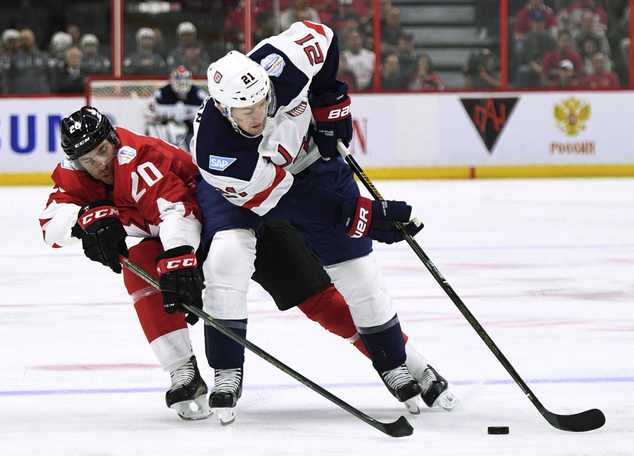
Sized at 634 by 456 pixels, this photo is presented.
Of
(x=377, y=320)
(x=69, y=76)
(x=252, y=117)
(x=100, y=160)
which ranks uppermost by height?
(x=252, y=117)

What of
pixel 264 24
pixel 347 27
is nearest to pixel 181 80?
pixel 264 24

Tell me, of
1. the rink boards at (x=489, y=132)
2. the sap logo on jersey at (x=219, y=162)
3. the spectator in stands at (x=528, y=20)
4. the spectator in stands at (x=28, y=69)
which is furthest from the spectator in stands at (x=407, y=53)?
the sap logo on jersey at (x=219, y=162)

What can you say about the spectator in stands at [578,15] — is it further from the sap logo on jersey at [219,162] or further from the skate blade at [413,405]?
the sap logo on jersey at [219,162]

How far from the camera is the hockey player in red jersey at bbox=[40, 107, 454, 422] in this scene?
2.65 m

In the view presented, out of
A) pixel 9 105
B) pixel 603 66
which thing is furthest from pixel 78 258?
pixel 603 66

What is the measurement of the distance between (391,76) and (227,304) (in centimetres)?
769

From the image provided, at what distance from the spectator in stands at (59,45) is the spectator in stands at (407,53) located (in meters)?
3.02

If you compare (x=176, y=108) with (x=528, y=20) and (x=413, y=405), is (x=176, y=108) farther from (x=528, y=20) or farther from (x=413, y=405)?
(x=413, y=405)

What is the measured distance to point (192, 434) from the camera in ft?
8.52

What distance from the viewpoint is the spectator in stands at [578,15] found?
406 inches

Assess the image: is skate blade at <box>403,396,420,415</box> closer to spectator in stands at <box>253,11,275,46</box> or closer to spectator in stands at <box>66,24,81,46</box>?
spectator in stands at <box>253,11,275,46</box>

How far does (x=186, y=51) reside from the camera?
396 inches

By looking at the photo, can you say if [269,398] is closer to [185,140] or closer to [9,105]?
[185,140]

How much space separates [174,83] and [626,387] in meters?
6.83
